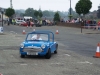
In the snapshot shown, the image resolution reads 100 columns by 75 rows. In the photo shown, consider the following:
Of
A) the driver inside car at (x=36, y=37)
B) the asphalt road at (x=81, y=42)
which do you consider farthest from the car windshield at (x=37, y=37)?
the asphalt road at (x=81, y=42)

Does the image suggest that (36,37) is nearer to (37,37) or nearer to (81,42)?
(37,37)

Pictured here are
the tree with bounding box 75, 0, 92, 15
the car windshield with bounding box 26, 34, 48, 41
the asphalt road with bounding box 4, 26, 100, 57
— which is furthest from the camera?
the tree with bounding box 75, 0, 92, 15

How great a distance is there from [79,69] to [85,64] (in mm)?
1399

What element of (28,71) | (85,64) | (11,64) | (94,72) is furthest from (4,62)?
(94,72)

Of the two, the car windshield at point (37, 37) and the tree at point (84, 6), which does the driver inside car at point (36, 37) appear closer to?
the car windshield at point (37, 37)

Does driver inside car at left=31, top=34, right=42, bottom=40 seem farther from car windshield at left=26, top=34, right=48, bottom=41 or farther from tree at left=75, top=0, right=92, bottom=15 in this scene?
tree at left=75, top=0, right=92, bottom=15

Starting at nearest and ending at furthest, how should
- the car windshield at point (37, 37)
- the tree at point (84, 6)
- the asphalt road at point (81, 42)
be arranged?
the car windshield at point (37, 37), the asphalt road at point (81, 42), the tree at point (84, 6)

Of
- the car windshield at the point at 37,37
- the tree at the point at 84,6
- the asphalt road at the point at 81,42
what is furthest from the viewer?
the tree at the point at 84,6

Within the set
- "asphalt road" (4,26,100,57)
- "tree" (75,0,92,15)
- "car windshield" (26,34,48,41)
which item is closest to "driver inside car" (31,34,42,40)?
"car windshield" (26,34,48,41)

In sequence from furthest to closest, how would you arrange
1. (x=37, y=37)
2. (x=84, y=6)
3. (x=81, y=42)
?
(x=84, y=6)
(x=81, y=42)
(x=37, y=37)

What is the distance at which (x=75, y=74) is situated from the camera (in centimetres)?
1082

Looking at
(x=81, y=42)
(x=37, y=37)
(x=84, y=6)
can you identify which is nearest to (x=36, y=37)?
(x=37, y=37)

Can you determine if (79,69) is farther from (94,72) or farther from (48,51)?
(48,51)

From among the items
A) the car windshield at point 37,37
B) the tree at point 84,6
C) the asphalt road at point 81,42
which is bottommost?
the asphalt road at point 81,42
